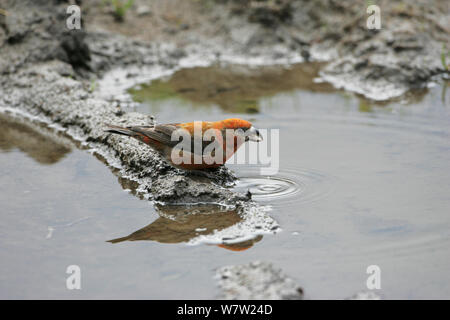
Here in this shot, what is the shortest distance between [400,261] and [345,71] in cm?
573

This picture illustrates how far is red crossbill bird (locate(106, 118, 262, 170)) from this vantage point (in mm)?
5199

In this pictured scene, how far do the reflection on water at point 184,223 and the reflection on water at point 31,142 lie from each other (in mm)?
1883

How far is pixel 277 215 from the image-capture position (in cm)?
477

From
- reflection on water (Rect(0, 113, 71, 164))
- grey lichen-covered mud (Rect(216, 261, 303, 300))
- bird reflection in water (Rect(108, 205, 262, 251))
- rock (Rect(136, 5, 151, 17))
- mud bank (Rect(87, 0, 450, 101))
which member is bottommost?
grey lichen-covered mud (Rect(216, 261, 303, 300))

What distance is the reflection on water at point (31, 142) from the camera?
6.23 metres

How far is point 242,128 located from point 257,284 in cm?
203

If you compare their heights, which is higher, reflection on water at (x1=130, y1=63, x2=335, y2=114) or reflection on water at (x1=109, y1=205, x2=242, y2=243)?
reflection on water at (x1=130, y1=63, x2=335, y2=114)

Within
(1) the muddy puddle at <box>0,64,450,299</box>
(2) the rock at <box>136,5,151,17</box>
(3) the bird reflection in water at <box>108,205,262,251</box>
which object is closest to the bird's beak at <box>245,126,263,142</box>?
(1) the muddy puddle at <box>0,64,450,299</box>

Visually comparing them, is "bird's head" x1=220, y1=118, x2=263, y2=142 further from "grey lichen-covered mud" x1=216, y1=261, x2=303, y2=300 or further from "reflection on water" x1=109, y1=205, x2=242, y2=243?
"grey lichen-covered mud" x1=216, y1=261, x2=303, y2=300

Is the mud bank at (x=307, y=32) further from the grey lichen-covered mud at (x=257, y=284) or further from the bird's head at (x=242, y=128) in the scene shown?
the grey lichen-covered mud at (x=257, y=284)

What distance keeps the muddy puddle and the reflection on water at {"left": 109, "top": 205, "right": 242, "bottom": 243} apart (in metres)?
0.02

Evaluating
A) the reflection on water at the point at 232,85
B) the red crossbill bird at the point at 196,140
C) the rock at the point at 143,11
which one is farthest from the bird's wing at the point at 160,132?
the rock at the point at 143,11

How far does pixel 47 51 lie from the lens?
8352 millimetres

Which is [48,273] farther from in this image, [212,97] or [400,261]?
[212,97]
